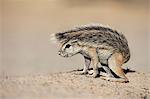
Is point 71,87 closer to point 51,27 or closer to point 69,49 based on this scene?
point 69,49

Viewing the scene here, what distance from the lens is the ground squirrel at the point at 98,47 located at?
105 inches

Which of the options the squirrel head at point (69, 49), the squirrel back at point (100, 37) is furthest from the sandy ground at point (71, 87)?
the squirrel back at point (100, 37)

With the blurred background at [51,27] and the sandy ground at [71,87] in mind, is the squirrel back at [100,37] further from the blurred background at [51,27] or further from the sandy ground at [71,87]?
the sandy ground at [71,87]

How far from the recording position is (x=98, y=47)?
2695 mm

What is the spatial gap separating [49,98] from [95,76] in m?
0.53

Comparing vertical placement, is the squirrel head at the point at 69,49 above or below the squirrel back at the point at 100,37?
below

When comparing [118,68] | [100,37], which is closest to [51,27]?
[100,37]

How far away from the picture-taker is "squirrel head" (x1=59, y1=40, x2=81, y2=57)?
2.67m

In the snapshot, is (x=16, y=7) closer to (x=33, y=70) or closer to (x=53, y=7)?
(x=53, y=7)

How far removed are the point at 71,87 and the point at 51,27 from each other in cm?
66

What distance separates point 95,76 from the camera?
2.66 metres

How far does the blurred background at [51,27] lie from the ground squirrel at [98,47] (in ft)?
0.19

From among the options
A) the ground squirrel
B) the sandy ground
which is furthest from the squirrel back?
the sandy ground

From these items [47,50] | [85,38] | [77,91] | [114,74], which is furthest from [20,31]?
[114,74]
